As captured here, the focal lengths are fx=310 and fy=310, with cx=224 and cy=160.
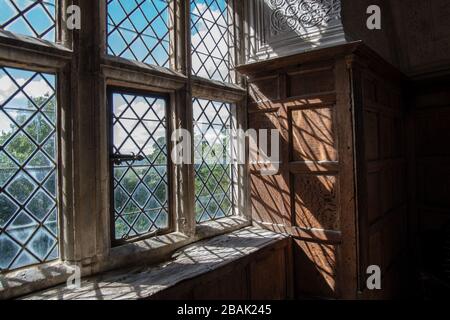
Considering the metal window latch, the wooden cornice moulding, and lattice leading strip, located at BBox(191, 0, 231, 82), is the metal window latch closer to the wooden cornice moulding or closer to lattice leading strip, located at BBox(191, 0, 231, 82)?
lattice leading strip, located at BBox(191, 0, 231, 82)

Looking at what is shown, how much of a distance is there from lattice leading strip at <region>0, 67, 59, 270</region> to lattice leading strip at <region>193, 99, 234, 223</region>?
1144 mm

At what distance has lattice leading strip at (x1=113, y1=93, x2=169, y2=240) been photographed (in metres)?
2.08

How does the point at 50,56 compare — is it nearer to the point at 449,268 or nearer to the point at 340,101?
the point at 340,101

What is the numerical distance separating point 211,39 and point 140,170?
4.80 feet

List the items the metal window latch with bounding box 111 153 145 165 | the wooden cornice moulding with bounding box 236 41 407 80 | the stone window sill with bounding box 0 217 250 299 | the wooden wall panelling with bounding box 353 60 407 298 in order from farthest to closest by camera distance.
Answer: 1. the wooden wall panelling with bounding box 353 60 407 298
2. the wooden cornice moulding with bounding box 236 41 407 80
3. the metal window latch with bounding box 111 153 145 165
4. the stone window sill with bounding box 0 217 250 299

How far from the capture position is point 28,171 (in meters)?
1.67

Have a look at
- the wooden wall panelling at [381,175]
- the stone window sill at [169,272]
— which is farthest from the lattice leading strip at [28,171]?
the wooden wall panelling at [381,175]

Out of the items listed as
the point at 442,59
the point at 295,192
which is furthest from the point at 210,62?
the point at 442,59

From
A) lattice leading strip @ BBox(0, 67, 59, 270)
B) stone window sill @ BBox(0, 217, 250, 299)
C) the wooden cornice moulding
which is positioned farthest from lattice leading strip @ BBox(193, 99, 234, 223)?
lattice leading strip @ BBox(0, 67, 59, 270)

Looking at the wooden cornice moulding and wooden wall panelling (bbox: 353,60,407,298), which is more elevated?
the wooden cornice moulding

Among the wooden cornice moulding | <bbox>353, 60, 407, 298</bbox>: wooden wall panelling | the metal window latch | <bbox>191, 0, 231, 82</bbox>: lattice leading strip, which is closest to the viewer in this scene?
the metal window latch

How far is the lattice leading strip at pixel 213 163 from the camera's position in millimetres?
2671

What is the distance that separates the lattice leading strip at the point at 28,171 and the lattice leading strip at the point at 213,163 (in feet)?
3.75

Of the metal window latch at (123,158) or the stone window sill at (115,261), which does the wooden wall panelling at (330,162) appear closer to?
the stone window sill at (115,261)
